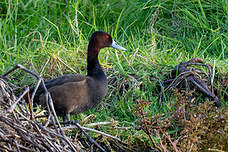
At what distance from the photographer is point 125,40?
586 centimetres

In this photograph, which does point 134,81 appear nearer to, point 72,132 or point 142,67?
point 142,67

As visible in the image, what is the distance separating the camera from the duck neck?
422 cm

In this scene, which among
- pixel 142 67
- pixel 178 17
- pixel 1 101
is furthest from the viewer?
pixel 178 17

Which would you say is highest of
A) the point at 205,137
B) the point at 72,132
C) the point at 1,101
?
the point at 1,101

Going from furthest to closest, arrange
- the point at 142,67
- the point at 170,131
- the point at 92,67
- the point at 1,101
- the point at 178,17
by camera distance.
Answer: the point at 178,17
the point at 142,67
the point at 92,67
the point at 170,131
the point at 1,101

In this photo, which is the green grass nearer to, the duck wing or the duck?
the duck

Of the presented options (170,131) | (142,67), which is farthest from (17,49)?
(170,131)

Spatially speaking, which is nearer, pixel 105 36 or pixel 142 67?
Result: pixel 105 36

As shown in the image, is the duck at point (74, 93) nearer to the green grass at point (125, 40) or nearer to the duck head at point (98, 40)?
the green grass at point (125, 40)

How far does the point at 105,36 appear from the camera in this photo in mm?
4520

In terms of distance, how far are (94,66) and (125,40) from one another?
162 cm

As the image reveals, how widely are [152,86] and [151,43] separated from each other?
3.26 ft

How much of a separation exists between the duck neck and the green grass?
0.35 m

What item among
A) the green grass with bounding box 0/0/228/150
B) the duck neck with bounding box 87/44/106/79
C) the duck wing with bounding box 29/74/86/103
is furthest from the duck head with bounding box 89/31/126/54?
the duck wing with bounding box 29/74/86/103
